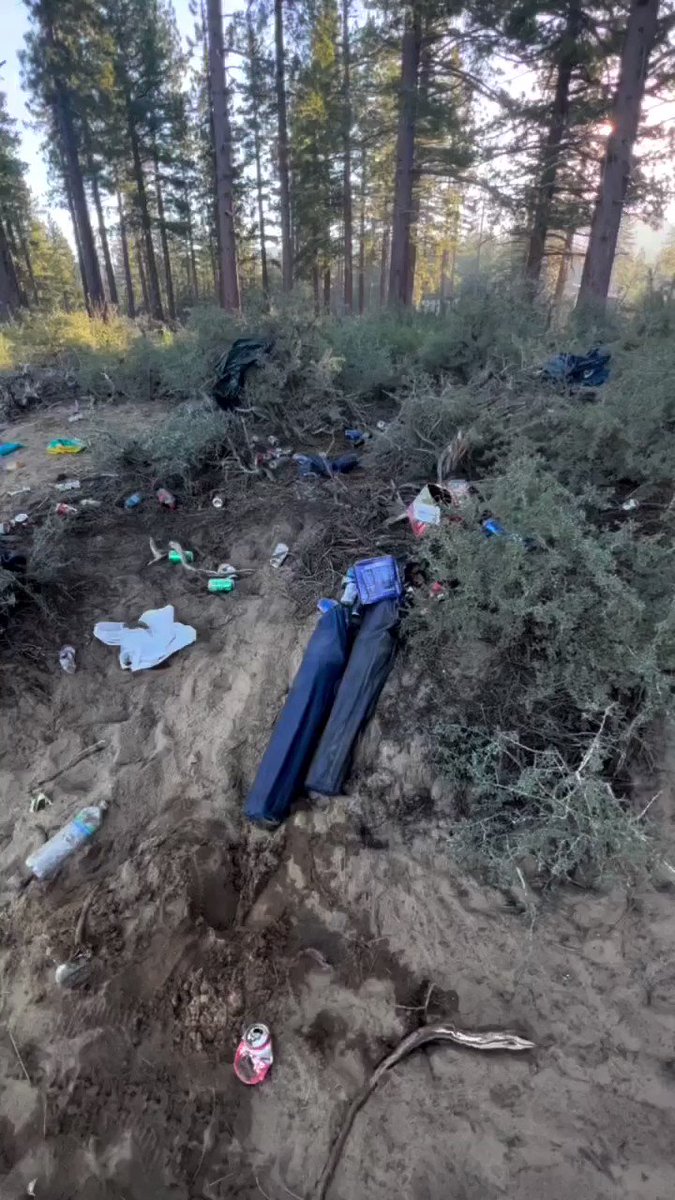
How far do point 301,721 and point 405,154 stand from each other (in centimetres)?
1085

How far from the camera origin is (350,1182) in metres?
1.73

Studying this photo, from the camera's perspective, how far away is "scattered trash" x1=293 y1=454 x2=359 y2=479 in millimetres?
4371

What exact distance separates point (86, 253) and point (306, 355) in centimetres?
1206

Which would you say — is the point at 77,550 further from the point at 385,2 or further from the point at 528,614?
the point at 385,2

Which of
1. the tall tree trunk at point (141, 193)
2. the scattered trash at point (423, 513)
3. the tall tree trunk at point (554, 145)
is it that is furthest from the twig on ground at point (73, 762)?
the tall tree trunk at point (141, 193)

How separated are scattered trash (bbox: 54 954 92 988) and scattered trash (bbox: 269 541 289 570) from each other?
7.34ft

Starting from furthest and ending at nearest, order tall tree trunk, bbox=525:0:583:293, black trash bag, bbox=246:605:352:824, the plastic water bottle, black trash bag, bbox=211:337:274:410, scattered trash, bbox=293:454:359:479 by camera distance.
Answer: tall tree trunk, bbox=525:0:583:293 < black trash bag, bbox=211:337:274:410 < scattered trash, bbox=293:454:359:479 < black trash bag, bbox=246:605:352:824 < the plastic water bottle

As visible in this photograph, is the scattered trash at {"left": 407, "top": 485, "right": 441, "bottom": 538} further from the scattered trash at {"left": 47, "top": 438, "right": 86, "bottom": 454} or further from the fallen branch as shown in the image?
the scattered trash at {"left": 47, "top": 438, "right": 86, "bottom": 454}

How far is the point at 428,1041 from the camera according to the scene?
1932 millimetres

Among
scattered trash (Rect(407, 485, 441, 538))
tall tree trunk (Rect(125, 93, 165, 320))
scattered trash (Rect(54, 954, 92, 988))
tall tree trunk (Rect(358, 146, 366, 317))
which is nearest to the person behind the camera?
scattered trash (Rect(54, 954, 92, 988))

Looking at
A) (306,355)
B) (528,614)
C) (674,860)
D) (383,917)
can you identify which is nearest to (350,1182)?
(383,917)

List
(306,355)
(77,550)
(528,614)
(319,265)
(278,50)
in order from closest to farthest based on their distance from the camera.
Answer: (528,614), (77,550), (306,355), (278,50), (319,265)

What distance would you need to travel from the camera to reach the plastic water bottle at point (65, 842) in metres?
2.48

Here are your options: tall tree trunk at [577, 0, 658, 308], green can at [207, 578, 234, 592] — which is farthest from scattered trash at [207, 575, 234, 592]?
tall tree trunk at [577, 0, 658, 308]
